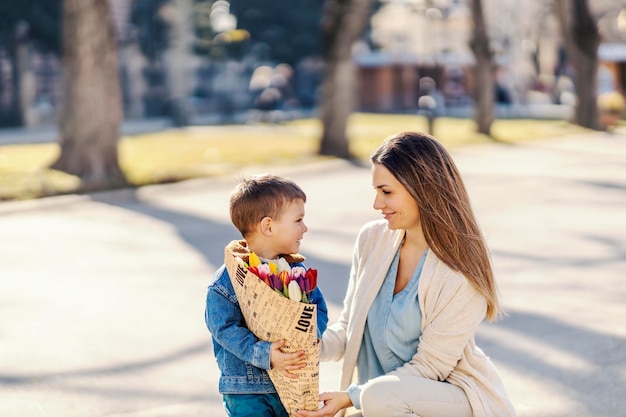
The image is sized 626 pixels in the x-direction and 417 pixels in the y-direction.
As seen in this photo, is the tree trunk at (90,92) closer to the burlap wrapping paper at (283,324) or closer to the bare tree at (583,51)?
the burlap wrapping paper at (283,324)

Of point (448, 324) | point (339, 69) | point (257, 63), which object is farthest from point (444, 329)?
point (257, 63)

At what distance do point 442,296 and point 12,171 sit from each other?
1343 cm

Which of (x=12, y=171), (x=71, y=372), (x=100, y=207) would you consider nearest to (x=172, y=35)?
(x=12, y=171)

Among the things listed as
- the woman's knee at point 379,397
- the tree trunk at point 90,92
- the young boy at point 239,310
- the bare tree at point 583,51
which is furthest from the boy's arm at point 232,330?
the bare tree at point 583,51

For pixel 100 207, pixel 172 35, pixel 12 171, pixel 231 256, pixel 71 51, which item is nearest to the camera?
pixel 231 256

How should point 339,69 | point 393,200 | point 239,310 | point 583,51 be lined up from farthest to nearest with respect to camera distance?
point 583,51 → point 339,69 → point 393,200 → point 239,310

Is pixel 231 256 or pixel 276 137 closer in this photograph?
pixel 231 256

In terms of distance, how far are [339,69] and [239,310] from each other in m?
15.0

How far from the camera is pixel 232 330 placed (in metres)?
3.44

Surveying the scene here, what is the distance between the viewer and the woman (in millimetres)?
3686

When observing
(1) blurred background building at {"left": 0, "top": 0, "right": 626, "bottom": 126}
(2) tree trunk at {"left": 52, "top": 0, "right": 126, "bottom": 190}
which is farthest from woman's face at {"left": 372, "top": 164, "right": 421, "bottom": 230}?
(1) blurred background building at {"left": 0, "top": 0, "right": 626, "bottom": 126}

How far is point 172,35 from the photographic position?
40.6 meters

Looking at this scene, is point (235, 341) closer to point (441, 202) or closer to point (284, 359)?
point (284, 359)

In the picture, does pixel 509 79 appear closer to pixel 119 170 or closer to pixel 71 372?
pixel 119 170
